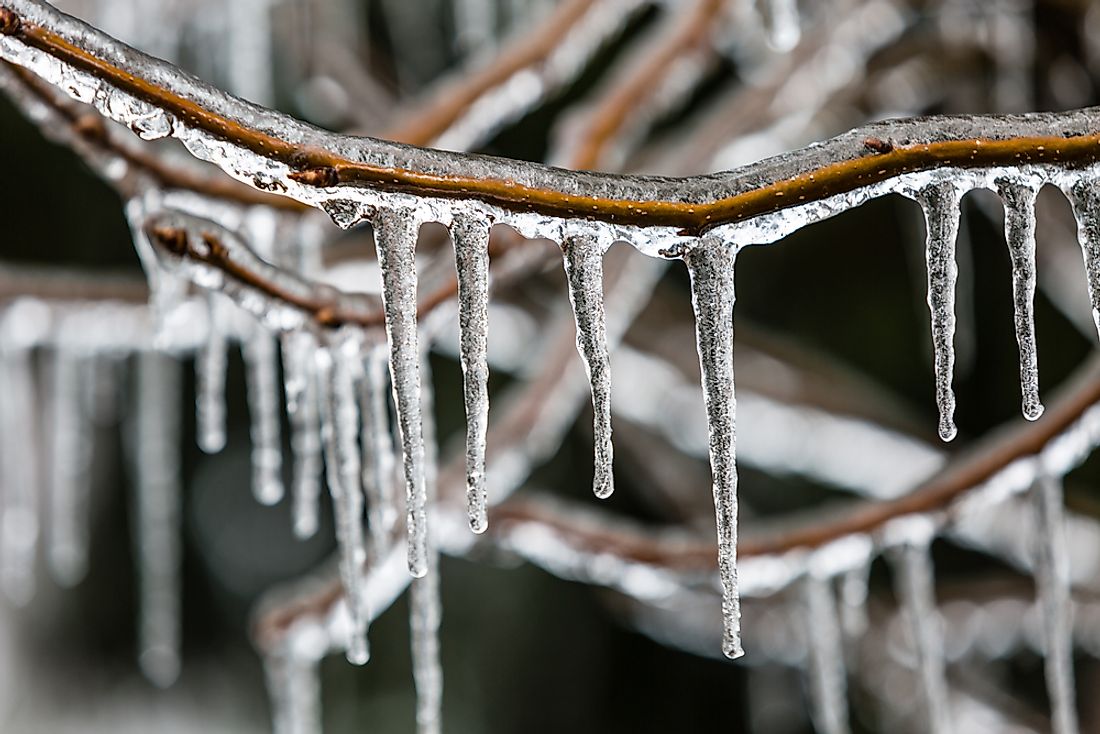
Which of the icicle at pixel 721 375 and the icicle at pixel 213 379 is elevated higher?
the icicle at pixel 213 379

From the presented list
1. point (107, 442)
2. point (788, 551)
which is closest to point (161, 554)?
point (107, 442)

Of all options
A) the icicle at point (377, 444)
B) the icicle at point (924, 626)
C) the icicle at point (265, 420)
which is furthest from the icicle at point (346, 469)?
the icicle at point (924, 626)

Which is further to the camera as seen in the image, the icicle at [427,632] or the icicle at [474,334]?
the icicle at [427,632]

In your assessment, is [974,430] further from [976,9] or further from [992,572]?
[976,9]

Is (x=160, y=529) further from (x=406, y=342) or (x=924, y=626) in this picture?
(x=406, y=342)

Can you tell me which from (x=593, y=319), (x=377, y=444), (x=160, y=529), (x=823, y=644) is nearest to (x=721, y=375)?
(x=593, y=319)

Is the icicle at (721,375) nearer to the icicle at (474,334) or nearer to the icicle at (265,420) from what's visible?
the icicle at (474,334)
